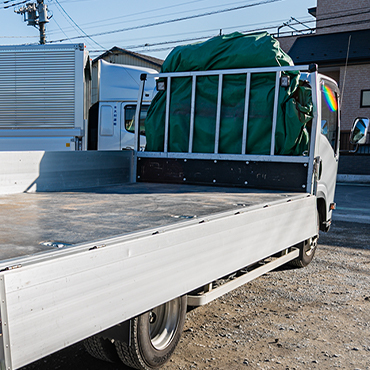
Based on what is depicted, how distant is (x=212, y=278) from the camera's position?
3.30 meters

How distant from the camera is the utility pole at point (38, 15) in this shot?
94.3ft

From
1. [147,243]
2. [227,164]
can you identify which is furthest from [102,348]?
[227,164]

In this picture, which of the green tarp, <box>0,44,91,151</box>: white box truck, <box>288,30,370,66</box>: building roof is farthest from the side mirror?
<box>288,30,370,66</box>: building roof

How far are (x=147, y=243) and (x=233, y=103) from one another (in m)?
3.93

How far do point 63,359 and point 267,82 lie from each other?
404cm

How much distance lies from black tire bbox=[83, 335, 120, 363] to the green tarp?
3492 mm

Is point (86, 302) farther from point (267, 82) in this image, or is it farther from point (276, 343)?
point (267, 82)

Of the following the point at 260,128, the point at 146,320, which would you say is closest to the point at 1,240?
the point at 146,320

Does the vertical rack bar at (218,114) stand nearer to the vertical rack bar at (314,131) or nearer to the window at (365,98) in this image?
the vertical rack bar at (314,131)

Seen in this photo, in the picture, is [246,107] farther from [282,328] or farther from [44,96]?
[44,96]

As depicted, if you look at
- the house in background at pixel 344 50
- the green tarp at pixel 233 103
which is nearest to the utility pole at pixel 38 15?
the house in background at pixel 344 50

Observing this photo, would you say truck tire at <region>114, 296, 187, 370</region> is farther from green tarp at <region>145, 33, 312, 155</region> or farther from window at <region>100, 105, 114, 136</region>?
window at <region>100, 105, 114, 136</region>

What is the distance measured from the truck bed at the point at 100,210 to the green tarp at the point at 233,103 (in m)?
0.78

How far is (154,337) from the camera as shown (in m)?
3.50
